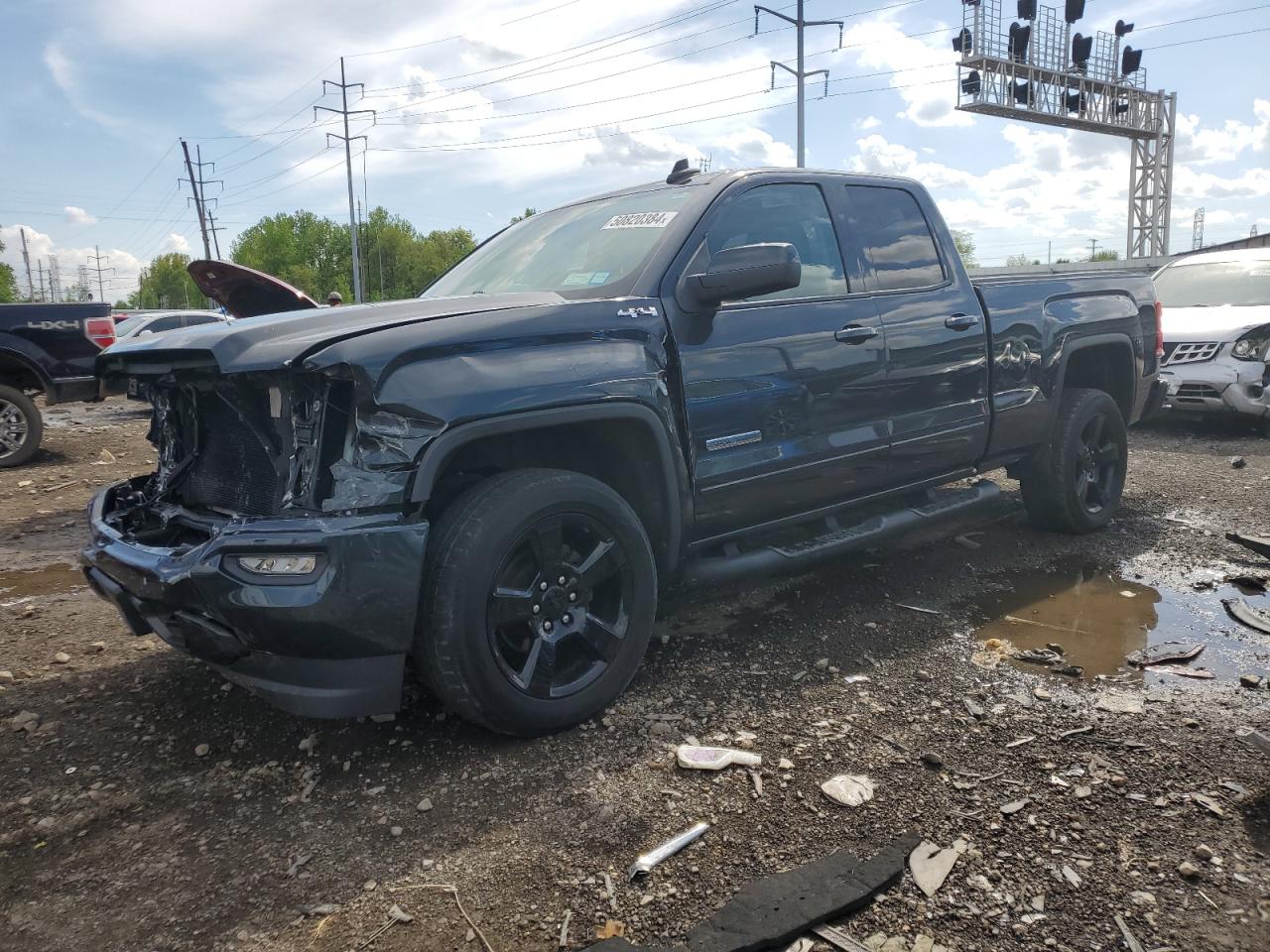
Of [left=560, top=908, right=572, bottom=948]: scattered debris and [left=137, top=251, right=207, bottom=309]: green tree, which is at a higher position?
[left=137, top=251, right=207, bottom=309]: green tree

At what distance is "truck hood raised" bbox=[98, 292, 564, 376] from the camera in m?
2.66

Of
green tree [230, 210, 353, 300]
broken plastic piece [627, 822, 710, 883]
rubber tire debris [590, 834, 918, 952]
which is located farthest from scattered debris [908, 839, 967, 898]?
green tree [230, 210, 353, 300]

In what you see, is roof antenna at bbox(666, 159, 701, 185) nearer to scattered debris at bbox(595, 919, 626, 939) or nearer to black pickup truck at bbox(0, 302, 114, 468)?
scattered debris at bbox(595, 919, 626, 939)

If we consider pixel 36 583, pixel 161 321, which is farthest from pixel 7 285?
pixel 36 583

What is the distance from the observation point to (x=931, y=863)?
2369 millimetres

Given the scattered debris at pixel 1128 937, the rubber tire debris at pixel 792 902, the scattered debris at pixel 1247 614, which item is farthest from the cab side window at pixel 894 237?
the scattered debris at pixel 1128 937

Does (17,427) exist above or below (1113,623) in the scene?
above

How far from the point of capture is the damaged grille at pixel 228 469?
289 centimetres

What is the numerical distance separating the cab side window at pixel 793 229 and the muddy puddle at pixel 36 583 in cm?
396

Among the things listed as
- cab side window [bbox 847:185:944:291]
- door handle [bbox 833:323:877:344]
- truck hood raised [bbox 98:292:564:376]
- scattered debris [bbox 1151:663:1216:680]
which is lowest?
scattered debris [bbox 1151:663:1216:680]

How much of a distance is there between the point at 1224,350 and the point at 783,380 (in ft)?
22.7

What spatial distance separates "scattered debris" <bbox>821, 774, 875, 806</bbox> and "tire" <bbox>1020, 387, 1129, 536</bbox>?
312cm

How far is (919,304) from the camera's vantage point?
4289 millimetres

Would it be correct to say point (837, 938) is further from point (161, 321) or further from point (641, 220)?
point (161, 321)
